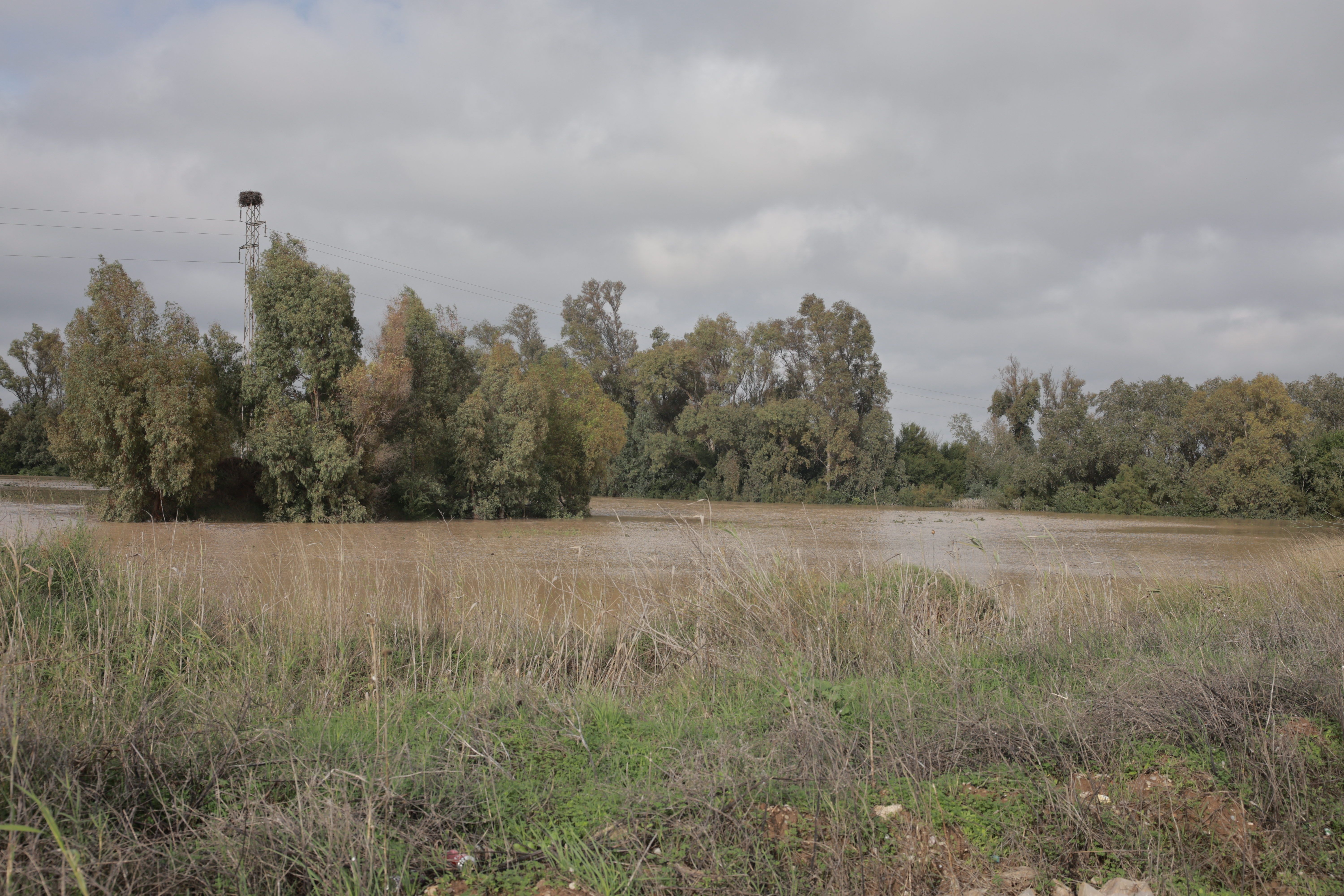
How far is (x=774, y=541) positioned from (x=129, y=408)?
18.1m

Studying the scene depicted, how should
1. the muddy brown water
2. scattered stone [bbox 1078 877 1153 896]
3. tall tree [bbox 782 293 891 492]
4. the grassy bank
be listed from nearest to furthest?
the grassy bank
scattered stone [bbox 1078 877 1153 896]
the muddy brown water
tall tree [bbox 782 293 891 492]

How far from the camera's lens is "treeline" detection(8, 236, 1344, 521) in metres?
22.8

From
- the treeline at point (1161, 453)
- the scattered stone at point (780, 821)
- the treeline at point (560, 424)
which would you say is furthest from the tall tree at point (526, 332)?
the scattered stone at point (780, 821)

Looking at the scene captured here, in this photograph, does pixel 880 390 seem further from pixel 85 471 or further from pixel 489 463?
pixel 85 471

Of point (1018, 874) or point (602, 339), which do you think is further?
point (602, 339)

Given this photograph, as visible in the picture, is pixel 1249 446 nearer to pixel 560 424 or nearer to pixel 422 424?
pixel 560 424

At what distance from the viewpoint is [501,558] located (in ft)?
50.4

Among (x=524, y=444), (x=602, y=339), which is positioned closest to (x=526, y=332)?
(x=602, y=339)

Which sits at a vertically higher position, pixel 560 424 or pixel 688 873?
pixel 560 424

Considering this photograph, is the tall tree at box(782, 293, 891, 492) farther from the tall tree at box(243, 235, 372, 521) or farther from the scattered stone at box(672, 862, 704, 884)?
the scattered stone at box(672, 862, 704, 884)

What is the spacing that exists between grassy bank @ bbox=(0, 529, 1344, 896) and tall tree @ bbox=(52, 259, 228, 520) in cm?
1810

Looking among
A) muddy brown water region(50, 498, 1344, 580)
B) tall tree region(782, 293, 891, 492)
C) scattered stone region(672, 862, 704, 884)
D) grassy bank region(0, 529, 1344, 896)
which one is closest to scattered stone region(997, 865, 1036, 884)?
grassy bank region(0, 529, 1344, 896)

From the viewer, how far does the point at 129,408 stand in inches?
857

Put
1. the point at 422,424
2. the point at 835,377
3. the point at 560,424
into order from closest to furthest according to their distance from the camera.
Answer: the point at 422,424 < the point at 560,424 < the point at 835,377
